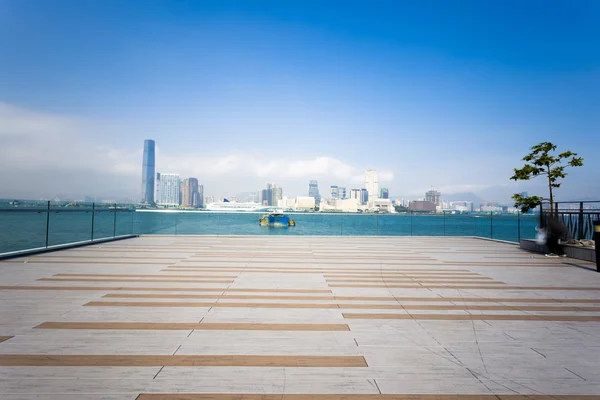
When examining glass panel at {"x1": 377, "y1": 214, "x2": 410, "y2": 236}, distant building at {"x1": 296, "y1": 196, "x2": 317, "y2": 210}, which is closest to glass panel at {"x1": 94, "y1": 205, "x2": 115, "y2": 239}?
glass panel at {"x1": 377, "y1": 214, "x2": 410, "y2": 236}

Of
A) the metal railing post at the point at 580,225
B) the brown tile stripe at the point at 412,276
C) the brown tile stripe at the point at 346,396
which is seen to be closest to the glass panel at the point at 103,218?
the brown tile stripe at the point at 412,276

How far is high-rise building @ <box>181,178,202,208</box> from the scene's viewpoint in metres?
131

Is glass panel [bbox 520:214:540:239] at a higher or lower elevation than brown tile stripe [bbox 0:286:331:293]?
higher

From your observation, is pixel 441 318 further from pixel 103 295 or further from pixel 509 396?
pixel 103 295

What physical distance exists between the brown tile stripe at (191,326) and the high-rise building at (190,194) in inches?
4987

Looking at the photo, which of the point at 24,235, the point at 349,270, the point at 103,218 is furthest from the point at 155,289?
the point at 24,235

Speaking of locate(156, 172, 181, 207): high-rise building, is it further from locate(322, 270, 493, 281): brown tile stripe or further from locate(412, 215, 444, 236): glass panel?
locate(322, 270, 493, 281): brown tile stripe

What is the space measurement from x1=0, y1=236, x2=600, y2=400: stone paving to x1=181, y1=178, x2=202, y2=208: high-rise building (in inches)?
4923

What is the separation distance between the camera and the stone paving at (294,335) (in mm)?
2650

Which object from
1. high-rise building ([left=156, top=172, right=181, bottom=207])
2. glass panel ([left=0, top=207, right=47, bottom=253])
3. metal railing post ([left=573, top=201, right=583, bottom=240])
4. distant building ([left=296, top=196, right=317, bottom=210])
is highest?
high-rise building ([left=156, top=172, right=181, bottom=207])

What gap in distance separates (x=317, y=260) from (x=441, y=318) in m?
4.89

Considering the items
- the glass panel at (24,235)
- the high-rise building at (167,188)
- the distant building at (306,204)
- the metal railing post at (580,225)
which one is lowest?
the glass panel at (24,235)

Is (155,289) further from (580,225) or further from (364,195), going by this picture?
(364,195)

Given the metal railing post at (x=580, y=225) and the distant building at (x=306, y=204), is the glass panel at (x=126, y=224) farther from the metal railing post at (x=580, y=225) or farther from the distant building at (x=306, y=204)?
the distant building at (x=306, y=204)
